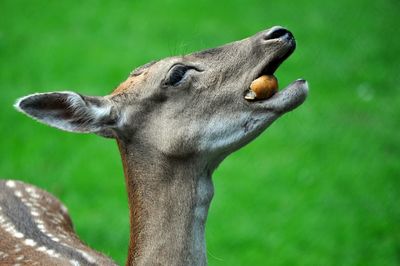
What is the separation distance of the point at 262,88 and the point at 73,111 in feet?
3.25

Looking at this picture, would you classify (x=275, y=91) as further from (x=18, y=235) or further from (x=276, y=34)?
(x=18, y=235)

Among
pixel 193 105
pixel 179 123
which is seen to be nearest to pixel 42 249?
pixel 179 123

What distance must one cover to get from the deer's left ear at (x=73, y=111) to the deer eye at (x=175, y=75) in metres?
0.33

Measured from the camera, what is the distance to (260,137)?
1030 cm

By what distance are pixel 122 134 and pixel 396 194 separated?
16.2 feet

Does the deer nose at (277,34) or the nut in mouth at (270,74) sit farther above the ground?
the deer nose at (277,34)

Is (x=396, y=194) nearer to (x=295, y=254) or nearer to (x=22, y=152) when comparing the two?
(x=295, y=254)

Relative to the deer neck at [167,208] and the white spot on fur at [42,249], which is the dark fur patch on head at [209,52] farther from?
the white spot on fur at [42,249]

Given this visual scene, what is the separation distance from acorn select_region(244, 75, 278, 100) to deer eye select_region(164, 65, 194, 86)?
380 mm

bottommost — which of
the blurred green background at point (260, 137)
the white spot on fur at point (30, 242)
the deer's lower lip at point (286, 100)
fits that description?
the blurred green background at point (260, 137)

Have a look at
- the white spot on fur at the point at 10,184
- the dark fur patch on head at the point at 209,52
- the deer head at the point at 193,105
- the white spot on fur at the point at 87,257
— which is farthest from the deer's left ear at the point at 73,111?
the white spot on fur at the point at 10,184

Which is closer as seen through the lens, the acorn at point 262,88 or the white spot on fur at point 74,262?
the acorn at point 262,88

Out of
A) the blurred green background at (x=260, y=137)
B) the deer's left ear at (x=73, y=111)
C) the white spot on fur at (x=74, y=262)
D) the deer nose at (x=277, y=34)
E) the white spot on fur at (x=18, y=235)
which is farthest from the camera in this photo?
the blurred green background at (x=260, y=137)

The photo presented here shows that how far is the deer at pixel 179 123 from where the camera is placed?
4676 mm
